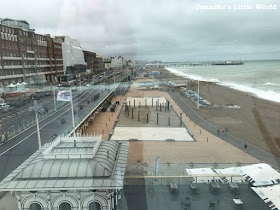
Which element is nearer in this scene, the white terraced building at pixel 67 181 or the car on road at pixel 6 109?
the white terraced building at pixel 67 181

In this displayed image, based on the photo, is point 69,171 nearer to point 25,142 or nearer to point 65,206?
point 65,206

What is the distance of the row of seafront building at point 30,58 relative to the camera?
19859 mm

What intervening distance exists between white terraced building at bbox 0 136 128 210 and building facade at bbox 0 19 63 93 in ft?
58.8

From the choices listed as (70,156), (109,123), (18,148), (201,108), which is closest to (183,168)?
(70,156)

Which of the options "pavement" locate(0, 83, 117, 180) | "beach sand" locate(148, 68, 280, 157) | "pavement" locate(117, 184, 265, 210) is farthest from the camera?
"beach sand" locate(148, 68, 280, 157)

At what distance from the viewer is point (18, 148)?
820 centimetres

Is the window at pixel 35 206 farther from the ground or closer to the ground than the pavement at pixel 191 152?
farther from the ground

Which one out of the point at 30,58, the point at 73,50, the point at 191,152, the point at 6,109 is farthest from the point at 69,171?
the point at 30,58

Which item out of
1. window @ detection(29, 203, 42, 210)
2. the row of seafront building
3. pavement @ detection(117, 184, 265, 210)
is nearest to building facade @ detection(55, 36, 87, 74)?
the row of seafront building

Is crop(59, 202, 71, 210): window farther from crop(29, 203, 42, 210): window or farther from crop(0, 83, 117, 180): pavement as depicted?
crop(0, 83, 117, 180): pavement

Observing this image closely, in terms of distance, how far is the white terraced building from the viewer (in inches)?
145

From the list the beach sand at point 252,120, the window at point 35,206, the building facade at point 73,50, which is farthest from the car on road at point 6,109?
the window at point 35,206

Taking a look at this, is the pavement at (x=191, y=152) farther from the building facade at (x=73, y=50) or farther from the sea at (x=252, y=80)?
the sea at (x=252, y=80)

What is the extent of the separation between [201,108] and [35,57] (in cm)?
1605
